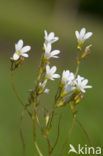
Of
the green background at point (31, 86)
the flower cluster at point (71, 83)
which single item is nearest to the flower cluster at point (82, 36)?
the flower cluster at point (71, 83)

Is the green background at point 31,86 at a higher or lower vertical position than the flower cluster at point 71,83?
higher

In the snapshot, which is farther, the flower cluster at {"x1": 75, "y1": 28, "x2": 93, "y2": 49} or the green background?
the green background

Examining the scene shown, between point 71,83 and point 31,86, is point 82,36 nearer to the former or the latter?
point 71,83

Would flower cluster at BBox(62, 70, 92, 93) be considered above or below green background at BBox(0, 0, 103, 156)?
below

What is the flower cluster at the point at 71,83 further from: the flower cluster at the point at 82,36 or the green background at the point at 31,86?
the green background at the point at 31,86

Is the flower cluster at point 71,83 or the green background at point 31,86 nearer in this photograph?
the flower cluster at point 71,83

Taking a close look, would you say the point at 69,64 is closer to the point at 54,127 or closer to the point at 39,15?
the point at 54,127

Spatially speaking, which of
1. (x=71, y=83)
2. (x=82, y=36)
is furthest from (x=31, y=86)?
(x=71, y=83)

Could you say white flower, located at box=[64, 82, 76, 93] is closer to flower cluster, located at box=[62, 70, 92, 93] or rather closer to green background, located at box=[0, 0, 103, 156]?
flower cluster, located at box=[62, 70, 92, 93]

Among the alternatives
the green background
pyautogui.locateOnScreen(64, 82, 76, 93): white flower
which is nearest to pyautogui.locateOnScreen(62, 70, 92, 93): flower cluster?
pyautogui.locateOnScreen(64, 82, 76, 93): white flower

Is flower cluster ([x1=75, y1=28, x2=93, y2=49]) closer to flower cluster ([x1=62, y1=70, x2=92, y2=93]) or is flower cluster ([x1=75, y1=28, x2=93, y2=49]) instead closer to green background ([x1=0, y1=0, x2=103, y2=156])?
flower cluster ([x1=62, y1=70, x2=92, y2=93])

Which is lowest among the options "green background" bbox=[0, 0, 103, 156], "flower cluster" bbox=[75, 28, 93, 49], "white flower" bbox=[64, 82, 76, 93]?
"white flower" bbox=[64, 82, 76, 93]
